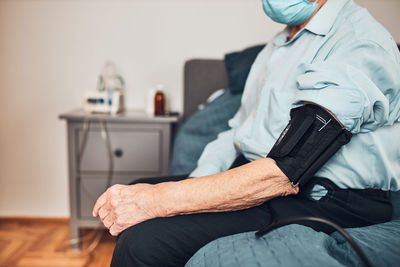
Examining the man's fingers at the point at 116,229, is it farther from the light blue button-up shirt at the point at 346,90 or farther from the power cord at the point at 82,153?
the power cord at the point at 82,153

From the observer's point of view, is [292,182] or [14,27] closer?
[292,182]

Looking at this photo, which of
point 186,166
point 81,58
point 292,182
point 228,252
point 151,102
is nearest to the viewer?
point 228,252

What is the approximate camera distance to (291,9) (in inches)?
31.7

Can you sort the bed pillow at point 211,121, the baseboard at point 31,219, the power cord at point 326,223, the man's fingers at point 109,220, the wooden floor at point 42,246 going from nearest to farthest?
the power cord at point 326,223
the man's fingers at point 109,220
the bed pillow at point 211,121
the wooden floor at point 42,246
the baseboard at point 31,219

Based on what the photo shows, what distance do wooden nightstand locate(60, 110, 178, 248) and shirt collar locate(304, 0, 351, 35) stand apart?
2.78 ft

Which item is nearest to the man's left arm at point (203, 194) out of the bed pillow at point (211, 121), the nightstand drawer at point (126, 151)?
the bed pillow at point (211, 121)

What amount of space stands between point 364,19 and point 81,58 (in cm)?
146

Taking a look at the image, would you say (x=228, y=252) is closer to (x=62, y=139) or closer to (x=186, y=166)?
(x=186, y=166)

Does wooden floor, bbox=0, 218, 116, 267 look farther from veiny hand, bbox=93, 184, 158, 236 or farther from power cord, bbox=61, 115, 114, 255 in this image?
veiny hand, bbox=93, 184, 158, 236

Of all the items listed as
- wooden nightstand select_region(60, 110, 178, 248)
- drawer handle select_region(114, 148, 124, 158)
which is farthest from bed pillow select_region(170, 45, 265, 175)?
drawer handle select_region(114, 148, 124, 158)

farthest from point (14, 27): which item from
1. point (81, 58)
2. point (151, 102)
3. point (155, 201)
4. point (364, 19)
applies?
point (364, 19)

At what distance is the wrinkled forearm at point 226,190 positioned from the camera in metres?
0.67

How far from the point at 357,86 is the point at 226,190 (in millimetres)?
338

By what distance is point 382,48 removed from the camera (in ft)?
2.21
